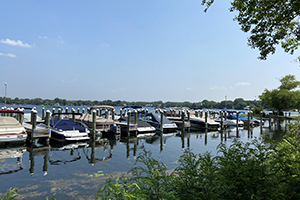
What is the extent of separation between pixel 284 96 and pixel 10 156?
6158cm

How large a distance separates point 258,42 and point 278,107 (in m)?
56.6

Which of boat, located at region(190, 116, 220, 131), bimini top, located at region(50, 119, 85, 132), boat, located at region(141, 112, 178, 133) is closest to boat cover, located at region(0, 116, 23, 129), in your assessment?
bimini top, located at region(50, 119, 85, 132)

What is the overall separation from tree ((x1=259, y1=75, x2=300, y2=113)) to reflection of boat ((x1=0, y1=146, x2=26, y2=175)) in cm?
5865

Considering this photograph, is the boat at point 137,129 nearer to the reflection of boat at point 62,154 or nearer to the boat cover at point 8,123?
the reflection of boat at point 62,154

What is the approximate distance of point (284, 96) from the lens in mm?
51625

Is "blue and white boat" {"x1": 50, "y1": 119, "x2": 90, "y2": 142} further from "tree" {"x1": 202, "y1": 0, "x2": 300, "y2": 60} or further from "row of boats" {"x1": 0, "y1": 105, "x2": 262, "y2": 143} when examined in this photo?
"tree" {"x1": 202, "y1": 0, "x2": 300, "y2": 60}

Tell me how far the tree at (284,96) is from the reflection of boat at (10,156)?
192 feet

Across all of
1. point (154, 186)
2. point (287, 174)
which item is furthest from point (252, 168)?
point (154, 186)

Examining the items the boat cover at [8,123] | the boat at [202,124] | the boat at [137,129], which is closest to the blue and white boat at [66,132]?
the boat cover at [8,123]

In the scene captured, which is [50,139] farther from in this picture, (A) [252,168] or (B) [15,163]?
(A) [252,168]

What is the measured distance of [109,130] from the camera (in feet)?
65.6

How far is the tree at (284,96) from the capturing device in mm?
50975

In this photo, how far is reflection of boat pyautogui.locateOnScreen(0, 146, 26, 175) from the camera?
9.28m

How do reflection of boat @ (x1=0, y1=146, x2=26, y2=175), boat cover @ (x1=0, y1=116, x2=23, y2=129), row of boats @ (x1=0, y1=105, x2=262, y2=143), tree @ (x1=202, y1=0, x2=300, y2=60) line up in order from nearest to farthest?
1. tree @ (x1=202, y1=0, x2=300, y2=60)
2. reflection of boat @ (x1=0, y1=146, x2=26, y2=175)
3. boat cover @ (x1=0, y1=116, x2=23, y2=129)
4. row of boats @ (x1=0, y1=105, x2=262, y2=143)
